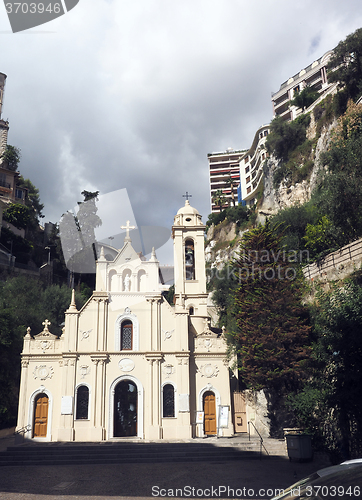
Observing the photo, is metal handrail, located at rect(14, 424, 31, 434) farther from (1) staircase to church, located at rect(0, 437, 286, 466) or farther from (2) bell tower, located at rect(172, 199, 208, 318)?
(2) bell tower, located at rect(172, 199, 208, 318)

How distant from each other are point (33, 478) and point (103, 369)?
9.83 m

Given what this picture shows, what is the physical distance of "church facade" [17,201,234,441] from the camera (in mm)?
23672

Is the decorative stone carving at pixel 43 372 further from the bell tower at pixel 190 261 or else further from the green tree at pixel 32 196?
the green tree at pixel 32 196

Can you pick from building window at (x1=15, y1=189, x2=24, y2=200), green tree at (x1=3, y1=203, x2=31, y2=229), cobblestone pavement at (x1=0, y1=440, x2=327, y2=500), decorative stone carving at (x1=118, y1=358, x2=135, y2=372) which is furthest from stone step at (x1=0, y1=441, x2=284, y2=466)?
building window at (x1=15, y1=189, x2=24, y2=200)

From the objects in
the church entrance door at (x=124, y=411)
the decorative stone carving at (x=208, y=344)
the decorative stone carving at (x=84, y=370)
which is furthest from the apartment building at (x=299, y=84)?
the decorative stone carving at (x=84, y=370)

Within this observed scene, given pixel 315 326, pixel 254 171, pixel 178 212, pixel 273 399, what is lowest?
pixel 273 399

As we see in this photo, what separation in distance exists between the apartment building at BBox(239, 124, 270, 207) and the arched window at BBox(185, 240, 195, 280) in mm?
38630

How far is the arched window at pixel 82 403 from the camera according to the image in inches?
941

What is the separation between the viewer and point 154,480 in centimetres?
1404

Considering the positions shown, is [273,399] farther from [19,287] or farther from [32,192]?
[32,192]

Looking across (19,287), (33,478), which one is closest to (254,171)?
(19,287)

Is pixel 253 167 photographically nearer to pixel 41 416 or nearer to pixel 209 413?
pixel 209 413

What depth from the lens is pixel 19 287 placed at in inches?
1474

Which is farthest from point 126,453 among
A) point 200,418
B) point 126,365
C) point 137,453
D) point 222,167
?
point 222,167
